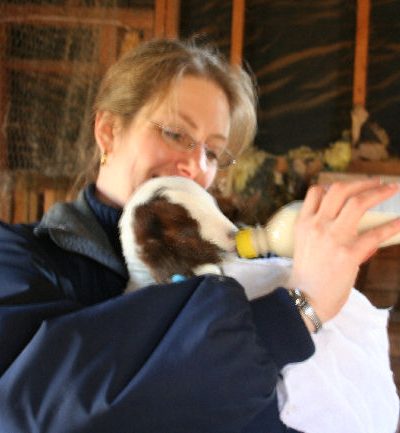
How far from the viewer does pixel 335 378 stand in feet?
1.71

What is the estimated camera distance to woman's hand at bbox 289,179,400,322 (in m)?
0.44

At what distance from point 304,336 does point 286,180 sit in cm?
153

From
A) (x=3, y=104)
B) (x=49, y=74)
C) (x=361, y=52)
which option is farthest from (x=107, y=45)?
(x=361, y=52)

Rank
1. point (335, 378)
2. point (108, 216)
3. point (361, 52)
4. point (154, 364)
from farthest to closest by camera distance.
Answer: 1. point (361, 52)
2. point (108, 216)
3. point (335, 378)
4. point (154, 364)

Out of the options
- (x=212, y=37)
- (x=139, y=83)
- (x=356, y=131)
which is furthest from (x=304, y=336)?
(x=212, y=37)

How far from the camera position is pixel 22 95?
2.04 m

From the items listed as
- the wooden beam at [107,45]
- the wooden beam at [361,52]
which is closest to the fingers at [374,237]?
the wooden beam at [361,52]

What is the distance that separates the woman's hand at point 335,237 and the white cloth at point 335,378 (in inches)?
2.6

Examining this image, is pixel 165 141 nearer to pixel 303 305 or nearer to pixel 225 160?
pixel 225 160

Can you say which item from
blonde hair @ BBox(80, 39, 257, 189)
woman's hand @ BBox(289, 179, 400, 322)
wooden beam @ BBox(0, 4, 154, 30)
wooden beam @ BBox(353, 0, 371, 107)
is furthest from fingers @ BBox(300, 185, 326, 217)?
wooden beam @ BBox(0, 4, 154, 30)

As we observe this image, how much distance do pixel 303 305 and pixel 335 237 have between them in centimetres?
7

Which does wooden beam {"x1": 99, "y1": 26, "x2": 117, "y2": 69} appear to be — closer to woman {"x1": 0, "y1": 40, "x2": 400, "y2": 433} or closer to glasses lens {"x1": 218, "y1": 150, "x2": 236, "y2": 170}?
glasses lens {"x1": 218, "y1": 150, "x2": 236, "y2": 170}

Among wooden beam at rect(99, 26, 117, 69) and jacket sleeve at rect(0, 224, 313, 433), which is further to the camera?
wooden beam at rect(99, 26, 117, 69)

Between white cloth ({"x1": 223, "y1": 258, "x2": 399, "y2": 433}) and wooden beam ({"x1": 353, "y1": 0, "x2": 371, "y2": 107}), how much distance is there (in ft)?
4.85
